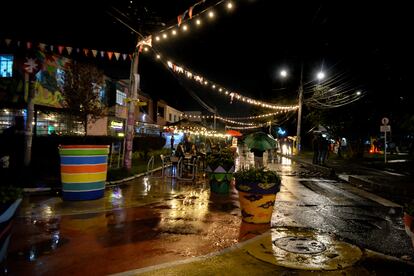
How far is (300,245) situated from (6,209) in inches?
170

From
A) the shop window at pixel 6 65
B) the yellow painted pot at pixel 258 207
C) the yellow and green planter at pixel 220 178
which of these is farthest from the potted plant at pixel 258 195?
the shop window at pixel 6 65

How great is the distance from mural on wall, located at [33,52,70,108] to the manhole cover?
1795 cm

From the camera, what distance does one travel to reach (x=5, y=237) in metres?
3.78

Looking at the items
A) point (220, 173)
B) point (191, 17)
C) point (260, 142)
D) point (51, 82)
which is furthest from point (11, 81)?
point (220, 173)

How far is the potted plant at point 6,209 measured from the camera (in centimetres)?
362

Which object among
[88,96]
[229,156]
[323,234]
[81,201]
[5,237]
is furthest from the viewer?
[88,96]

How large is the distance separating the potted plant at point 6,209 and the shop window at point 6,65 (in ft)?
62.5

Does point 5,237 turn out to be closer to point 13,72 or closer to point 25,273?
point 25,273

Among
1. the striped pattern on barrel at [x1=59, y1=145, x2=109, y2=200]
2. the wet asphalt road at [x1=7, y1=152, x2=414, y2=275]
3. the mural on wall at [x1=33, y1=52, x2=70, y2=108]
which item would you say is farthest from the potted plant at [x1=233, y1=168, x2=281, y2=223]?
the mural on wall at [x1=33, y1=52, x2=70, y2=108]

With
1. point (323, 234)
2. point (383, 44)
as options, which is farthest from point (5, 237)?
point (383, 44)

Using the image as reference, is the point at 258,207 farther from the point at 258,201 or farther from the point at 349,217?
the point at 349,217

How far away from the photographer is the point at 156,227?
6.93m

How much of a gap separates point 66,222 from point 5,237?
3.47m

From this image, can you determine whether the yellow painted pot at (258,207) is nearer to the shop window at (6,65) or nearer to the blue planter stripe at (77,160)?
the blue planter stripe at (77,160)
